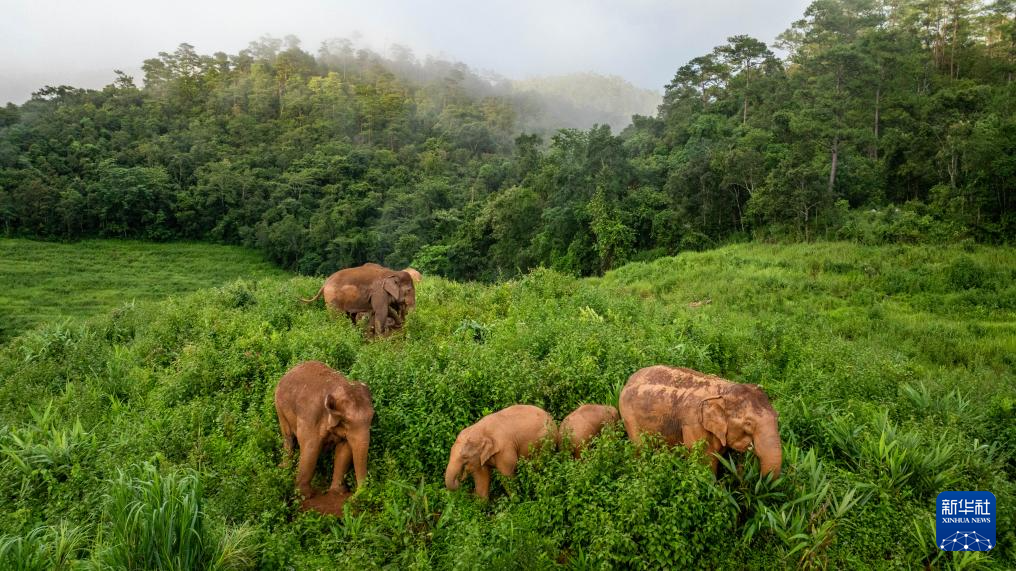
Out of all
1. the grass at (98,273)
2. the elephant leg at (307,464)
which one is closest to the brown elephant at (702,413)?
the elephant leg at (307,464)

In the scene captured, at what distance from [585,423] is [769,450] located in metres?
1.62

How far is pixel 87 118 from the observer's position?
56.7 metres

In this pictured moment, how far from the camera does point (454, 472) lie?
5094 mm

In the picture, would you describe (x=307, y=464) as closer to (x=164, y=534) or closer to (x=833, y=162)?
(x=164, y=534)

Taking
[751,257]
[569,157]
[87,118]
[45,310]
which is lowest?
[45,310]

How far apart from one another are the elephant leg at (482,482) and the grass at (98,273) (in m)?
30.4

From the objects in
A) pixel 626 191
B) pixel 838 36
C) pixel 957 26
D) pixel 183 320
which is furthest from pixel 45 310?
pixel 957 26

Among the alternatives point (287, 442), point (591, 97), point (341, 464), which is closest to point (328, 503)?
point (341, 464)

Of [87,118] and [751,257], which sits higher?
[87,118]

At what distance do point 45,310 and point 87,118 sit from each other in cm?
3329

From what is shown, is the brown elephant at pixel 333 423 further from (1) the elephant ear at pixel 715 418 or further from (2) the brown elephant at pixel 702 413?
(1) the elephant ear at pixel 715 418

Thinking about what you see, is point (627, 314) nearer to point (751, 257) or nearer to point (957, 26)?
point (751, 257)

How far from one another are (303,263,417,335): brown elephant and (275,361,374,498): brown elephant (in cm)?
462

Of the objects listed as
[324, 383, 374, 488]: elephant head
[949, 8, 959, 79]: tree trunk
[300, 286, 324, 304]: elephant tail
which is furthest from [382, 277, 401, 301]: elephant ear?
[949, 8, 959, 79]: tree trunk
